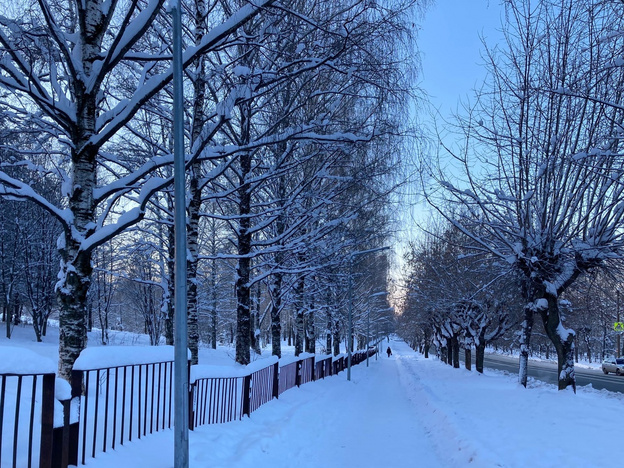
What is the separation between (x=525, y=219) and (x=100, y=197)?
34.6 ft

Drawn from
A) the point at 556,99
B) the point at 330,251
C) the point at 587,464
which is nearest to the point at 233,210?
the point at 330,251

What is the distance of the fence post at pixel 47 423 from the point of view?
3.53 metres

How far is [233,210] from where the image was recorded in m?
16.6

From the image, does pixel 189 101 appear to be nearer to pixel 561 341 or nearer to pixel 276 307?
pixel 276 307

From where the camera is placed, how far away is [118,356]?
486cm

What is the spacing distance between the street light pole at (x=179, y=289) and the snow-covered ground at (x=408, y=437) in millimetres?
582

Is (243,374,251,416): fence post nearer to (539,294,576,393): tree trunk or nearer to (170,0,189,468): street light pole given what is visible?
(170,0,189,468): street light pole

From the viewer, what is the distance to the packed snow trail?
550 cm

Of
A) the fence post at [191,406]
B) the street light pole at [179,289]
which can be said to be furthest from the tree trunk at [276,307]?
the street light pole at [179,289]

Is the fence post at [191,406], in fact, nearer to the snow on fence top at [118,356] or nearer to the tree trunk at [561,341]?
the snow on fence top at [118,356]

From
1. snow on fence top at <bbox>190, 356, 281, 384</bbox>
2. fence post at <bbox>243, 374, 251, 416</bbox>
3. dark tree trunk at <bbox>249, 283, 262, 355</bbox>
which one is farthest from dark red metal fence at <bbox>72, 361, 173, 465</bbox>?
dark tree trunk at <bbox>249, 283, 262, 355</bbox>

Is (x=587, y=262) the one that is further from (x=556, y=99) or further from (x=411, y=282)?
(x=411, y=282)

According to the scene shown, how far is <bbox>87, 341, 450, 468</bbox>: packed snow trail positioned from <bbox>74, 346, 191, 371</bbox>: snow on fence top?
86 cm

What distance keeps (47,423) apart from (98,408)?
117 inches
